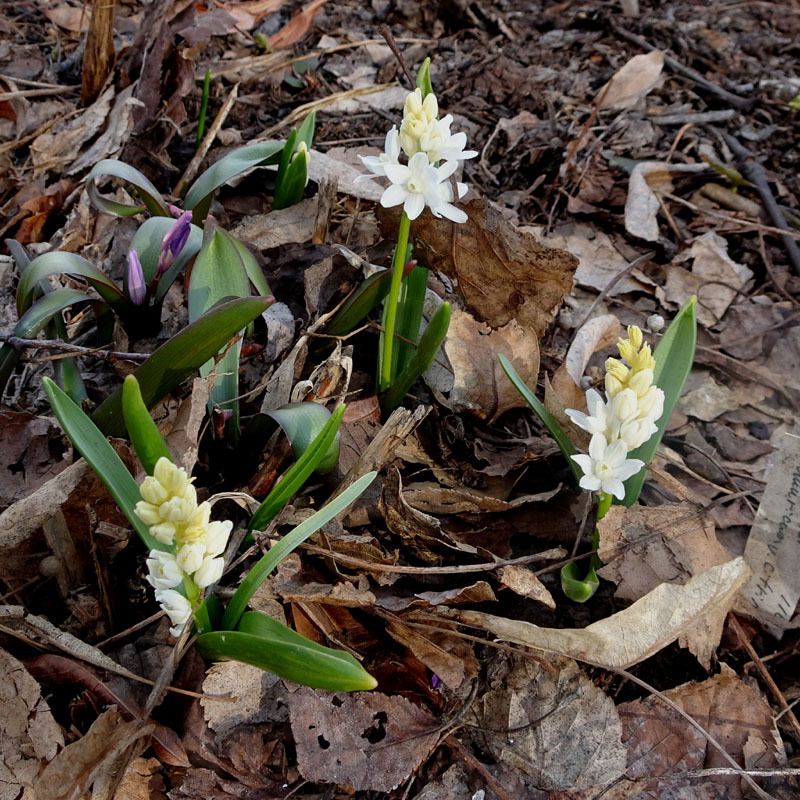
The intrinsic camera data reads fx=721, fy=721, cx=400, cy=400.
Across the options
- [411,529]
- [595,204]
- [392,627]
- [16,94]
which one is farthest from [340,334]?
[16,94]

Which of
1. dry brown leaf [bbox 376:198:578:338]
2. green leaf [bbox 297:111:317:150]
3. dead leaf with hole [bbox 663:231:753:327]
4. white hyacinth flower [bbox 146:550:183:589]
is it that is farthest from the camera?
dead leaf with hole [bbox 663:231:753:327]

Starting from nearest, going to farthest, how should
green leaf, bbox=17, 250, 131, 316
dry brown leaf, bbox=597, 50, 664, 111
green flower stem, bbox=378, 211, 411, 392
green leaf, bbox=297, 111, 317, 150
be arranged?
1. green flower stem, bbox=378, 211, 411, 392
2. green leaf, bbox=17, 250, 131, 316
3. green leaf, bbox=297, 111, 317, 150
4. dry brown leaf, bbox=597, 50, 664, 111

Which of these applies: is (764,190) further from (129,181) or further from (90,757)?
(90,757)

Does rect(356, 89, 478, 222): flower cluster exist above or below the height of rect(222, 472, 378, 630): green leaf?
above

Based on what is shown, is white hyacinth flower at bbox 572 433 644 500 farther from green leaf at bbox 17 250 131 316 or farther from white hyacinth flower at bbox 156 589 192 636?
green leaf at bbox 17 250 131 316

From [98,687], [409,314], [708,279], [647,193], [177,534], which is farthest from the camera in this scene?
[647,193]

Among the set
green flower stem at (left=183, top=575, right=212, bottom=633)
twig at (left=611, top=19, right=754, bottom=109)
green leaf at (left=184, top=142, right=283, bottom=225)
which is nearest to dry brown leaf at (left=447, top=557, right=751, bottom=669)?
green flower stem at (left=183, top=575, right=212, bottom=633)

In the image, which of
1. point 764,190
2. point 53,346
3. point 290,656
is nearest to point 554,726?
point 290,656
